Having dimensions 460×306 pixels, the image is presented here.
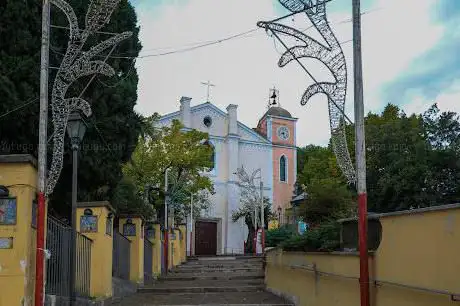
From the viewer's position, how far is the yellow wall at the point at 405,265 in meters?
5.69

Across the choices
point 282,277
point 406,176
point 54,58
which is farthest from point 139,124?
point 406,176

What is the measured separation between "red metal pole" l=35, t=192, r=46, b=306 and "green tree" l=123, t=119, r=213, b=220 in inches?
873

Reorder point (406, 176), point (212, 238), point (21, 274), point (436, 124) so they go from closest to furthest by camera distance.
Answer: point (21, 274)
point (406, 176)
point (436, 124)
point (212, 238)

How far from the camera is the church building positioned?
4038 cm

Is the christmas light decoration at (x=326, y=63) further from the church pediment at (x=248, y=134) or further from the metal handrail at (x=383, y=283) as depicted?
the church pediment at (x=248, y=134)

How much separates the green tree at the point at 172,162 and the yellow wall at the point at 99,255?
58.9 feet

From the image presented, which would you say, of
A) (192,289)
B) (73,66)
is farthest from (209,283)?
(73,66)

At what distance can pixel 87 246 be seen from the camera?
1159 centimetres

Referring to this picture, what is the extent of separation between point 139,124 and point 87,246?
4557 millimetres

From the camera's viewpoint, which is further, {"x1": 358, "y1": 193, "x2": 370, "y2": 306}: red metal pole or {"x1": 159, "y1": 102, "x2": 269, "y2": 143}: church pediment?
{"x1": 159, "y1": 102, "x2": 269, "y2": 143}: church pediment

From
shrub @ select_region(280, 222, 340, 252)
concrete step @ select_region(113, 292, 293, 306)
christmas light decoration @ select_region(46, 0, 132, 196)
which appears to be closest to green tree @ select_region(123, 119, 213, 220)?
concrete step @ select_region(113, 292, 293, 306)

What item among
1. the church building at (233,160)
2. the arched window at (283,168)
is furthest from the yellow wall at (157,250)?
the arched window at (283,168)

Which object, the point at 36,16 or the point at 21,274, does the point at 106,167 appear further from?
the point at 21,274

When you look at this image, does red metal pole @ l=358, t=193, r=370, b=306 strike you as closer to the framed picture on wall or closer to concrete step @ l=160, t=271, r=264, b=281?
the framed picture on wall
